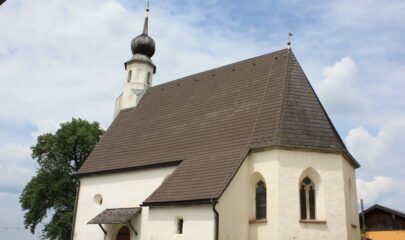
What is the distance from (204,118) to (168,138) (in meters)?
1.82

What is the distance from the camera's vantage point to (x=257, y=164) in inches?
563

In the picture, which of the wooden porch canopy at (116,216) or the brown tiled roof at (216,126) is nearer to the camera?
the brown tiled roof at (216,126)

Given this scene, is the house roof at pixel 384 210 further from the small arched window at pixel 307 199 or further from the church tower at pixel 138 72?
the church tower at pixel 138 72

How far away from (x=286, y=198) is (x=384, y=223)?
1361 cm

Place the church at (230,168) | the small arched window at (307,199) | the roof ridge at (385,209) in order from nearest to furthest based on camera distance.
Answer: the church at (230,168)
the small arched window at (307,199)
the roof ridge at (385,209)

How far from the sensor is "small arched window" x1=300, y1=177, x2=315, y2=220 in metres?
13.7

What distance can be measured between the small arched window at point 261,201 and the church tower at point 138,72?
1078 centimetres

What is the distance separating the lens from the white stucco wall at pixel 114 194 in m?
16.6

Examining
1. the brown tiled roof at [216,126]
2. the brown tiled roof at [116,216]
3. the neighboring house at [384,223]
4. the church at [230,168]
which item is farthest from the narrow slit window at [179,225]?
the neighboring house at [384,223]

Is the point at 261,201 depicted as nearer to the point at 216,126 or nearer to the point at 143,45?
the point at 216,126

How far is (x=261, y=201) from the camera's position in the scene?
555 inches

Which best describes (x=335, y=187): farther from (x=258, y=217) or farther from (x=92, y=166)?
(x=92, y=166)

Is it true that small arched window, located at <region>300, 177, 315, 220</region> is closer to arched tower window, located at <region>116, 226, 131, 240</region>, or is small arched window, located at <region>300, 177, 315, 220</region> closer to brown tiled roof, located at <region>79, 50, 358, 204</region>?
brown tiled roof, located at <region>79, 50, 358, 204</region>

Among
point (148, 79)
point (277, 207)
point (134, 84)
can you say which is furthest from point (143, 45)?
point (277, 207)
